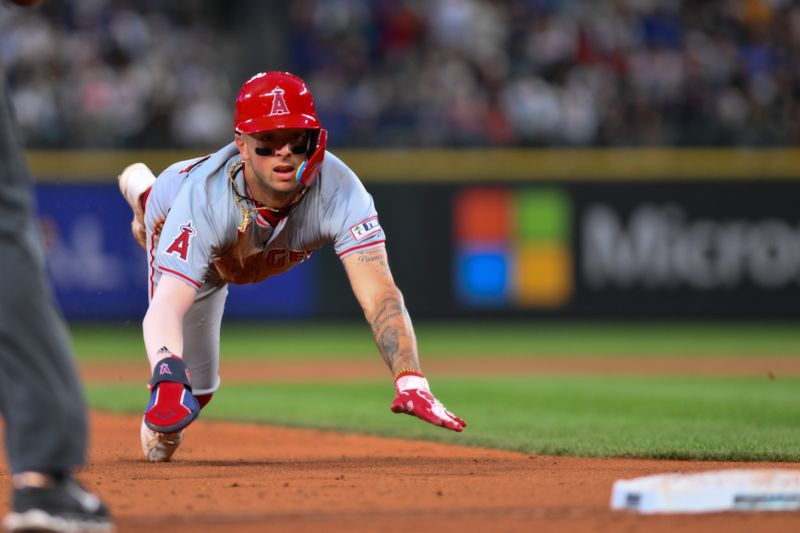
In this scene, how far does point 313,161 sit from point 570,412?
12.0ft

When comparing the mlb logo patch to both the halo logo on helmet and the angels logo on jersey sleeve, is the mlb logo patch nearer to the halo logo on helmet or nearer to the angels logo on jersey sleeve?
A: the halo logo on helmet

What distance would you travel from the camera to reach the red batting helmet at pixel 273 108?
5.46 m

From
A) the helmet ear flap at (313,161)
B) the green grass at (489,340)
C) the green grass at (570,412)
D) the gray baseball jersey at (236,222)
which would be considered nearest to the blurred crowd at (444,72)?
the green grass at (489,340)

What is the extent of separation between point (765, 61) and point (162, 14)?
7998mm

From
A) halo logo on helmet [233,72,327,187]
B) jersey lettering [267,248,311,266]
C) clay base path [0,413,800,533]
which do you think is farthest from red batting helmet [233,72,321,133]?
clay base path [0,413,800,533]

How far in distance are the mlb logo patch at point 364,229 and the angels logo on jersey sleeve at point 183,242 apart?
0.69m

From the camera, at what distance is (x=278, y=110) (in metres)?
5.47

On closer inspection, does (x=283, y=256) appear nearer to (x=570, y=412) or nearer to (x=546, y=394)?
(x=570, y=412)

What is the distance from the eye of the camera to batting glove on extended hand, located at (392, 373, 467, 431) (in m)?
5.07

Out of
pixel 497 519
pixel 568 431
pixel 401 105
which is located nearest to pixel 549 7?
pixel 401 105

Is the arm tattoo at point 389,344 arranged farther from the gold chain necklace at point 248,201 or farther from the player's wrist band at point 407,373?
the gold chain necklace at point 248,201

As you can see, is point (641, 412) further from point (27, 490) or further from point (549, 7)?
point (549, 7)

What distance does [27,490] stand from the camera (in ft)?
11.1

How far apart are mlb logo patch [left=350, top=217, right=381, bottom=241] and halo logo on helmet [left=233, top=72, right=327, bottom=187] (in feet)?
0.97
